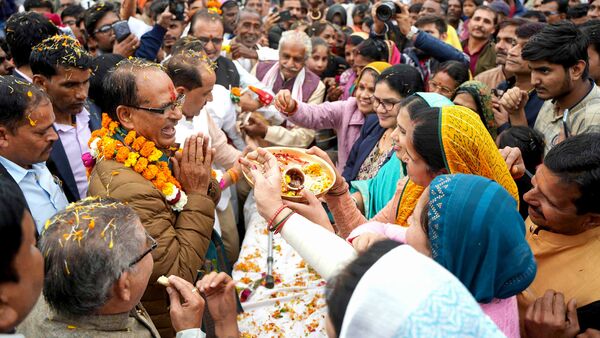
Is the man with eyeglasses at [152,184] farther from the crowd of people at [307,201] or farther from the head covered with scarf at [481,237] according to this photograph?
the head covered with scarf at [481,237]

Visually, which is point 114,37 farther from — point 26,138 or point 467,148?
point 467,148

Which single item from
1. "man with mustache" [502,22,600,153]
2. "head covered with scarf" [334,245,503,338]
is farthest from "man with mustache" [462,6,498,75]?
"head covered with scarf" [334,245,503,338]

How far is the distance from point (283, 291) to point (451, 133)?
1.80 meters

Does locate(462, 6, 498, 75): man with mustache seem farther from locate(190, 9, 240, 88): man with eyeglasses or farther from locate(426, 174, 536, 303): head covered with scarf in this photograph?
locate(426, 174, 536, 303): head covered with scarf

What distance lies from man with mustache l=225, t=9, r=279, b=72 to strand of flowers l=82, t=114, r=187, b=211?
166 inches

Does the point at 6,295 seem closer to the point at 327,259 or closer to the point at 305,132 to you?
the point at 327,259

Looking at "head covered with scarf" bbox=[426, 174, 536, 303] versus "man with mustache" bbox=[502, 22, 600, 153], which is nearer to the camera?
"head covered with scarf" bbox=[426, 174, 536, 303]

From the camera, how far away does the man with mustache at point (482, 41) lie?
7117 millimetres

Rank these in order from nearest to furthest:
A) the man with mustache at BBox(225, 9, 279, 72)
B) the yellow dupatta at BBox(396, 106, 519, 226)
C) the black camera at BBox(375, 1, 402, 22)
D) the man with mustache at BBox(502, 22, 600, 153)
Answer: the yellow dupatta at BBox(396, 106, 519, 226) < the man with mustache at BBox(502, 22, 600, 153) < the black camera at BBox(375, 1, 402, 22) < the man with mustache at BBox(225, 9, 279, 72)

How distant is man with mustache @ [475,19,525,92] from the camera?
5895 mm

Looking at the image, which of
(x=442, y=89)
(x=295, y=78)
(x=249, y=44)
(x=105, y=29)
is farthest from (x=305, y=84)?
(x=105, y=29)

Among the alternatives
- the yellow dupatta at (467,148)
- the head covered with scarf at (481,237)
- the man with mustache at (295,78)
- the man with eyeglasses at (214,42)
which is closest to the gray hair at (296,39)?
the man with mustache at (295,78)

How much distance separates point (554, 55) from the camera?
12.7ft

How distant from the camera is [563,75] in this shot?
386cm
